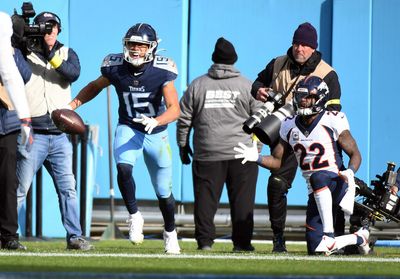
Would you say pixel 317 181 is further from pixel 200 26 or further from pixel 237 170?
pixel 200 26

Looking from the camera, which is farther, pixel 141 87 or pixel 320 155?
pixel 141 87

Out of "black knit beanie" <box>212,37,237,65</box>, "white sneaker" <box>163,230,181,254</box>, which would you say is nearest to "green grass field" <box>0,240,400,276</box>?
"white sneaker" <box>163,230,181,254</box>

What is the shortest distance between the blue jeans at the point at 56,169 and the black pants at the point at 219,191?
4.83 feet

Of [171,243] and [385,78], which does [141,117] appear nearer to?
[171,243]

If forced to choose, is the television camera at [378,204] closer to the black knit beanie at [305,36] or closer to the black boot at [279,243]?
the black boot at [279,243]

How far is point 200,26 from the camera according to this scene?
14.3 meters

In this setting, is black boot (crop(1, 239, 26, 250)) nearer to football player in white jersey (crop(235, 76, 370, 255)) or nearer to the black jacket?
football player in white jersey (crop(235, 76, 370, 255))

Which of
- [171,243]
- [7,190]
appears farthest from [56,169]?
[171,243]

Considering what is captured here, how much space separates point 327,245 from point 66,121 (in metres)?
2.18

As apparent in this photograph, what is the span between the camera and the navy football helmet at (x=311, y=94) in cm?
1009

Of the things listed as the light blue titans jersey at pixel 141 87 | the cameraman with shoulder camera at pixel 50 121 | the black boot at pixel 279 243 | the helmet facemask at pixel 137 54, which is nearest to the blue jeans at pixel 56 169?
the cameraman with shoulder camera at pixel 50 121

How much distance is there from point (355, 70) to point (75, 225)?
4621mm

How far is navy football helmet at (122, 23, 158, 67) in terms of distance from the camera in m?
10.3

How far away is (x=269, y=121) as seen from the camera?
411 inches
